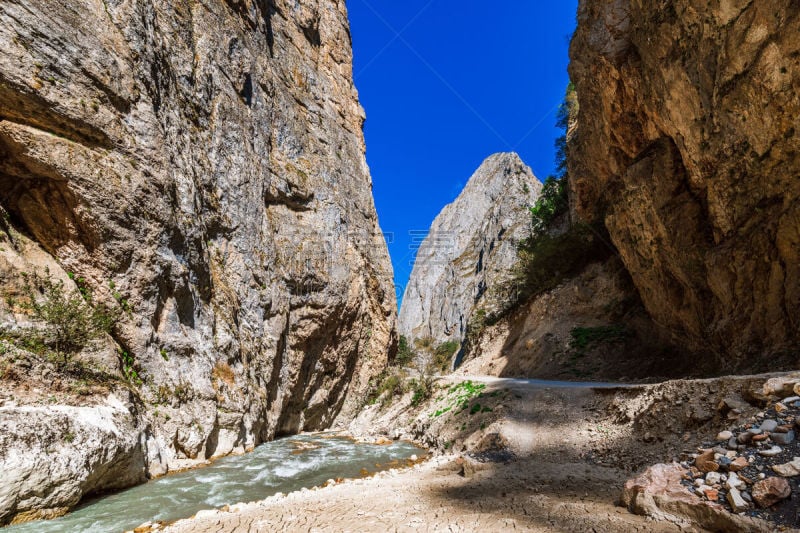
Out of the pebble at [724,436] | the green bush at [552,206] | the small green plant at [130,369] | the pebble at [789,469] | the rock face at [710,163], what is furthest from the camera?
the green bush at [552,206]

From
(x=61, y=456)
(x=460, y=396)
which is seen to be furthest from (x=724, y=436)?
(x=61, y=456)

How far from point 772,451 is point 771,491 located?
0.97 metres

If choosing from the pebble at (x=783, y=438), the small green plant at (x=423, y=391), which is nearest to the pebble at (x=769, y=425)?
the pebble at (x=783, y=438)

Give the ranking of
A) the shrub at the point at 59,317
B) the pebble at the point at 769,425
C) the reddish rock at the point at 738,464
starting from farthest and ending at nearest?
the shrub at the point at 59,317
the pebble at the point at 769,425
the reddish rock at the point at 738,464

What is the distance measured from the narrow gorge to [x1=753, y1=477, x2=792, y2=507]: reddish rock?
0.02 metres

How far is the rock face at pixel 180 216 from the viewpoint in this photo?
7211 millimetres

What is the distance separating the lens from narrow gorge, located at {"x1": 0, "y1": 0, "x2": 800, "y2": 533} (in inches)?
187

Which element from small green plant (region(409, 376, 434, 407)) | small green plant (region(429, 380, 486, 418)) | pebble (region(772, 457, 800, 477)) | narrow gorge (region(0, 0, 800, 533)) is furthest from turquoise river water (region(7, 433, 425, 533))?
pebble (region(772, 457, 800, 477))

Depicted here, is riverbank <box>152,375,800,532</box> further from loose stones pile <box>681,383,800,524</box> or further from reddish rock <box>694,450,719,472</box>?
reddish rock <box>694,450,719,472</box>

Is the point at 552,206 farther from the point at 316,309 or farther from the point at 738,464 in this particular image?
the point at 738,464

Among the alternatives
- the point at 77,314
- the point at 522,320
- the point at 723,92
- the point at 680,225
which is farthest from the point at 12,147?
the point at 522,320

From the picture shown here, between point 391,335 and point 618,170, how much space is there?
598 inches

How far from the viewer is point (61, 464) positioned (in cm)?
503

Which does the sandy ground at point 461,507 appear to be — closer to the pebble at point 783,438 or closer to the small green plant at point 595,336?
the pebble at point 783,438
